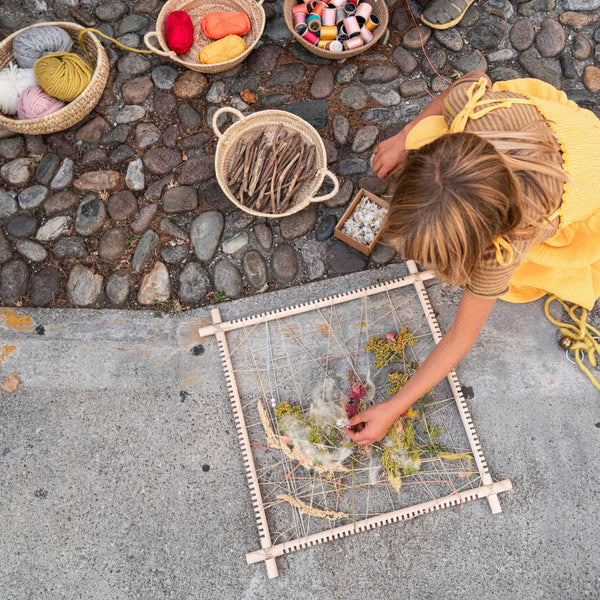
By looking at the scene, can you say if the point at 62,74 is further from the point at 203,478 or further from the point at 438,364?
the point at 438,364

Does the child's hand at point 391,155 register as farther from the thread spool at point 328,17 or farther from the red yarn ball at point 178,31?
the red yarn ball at point 178,31

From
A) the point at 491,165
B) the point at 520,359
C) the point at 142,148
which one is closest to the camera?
the point at 491,165

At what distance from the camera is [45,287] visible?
2510mm

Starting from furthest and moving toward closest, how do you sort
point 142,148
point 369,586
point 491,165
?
point 142,148
point 369,586
point 491,165

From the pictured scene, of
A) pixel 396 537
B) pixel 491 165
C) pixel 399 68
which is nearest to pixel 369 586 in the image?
pixel 396 537

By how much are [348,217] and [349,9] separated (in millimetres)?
1210

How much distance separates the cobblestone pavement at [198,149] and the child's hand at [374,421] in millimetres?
801

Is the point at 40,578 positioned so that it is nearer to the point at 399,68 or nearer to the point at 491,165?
the point at 491,165

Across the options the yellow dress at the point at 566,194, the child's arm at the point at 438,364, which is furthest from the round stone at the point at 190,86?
the child's arm at the point at 438,364

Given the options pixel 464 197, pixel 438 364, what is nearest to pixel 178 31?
pixel 464 197

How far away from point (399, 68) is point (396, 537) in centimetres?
245

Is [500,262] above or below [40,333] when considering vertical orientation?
above

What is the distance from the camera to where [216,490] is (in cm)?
229

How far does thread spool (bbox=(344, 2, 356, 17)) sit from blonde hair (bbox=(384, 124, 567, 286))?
5.43ft
